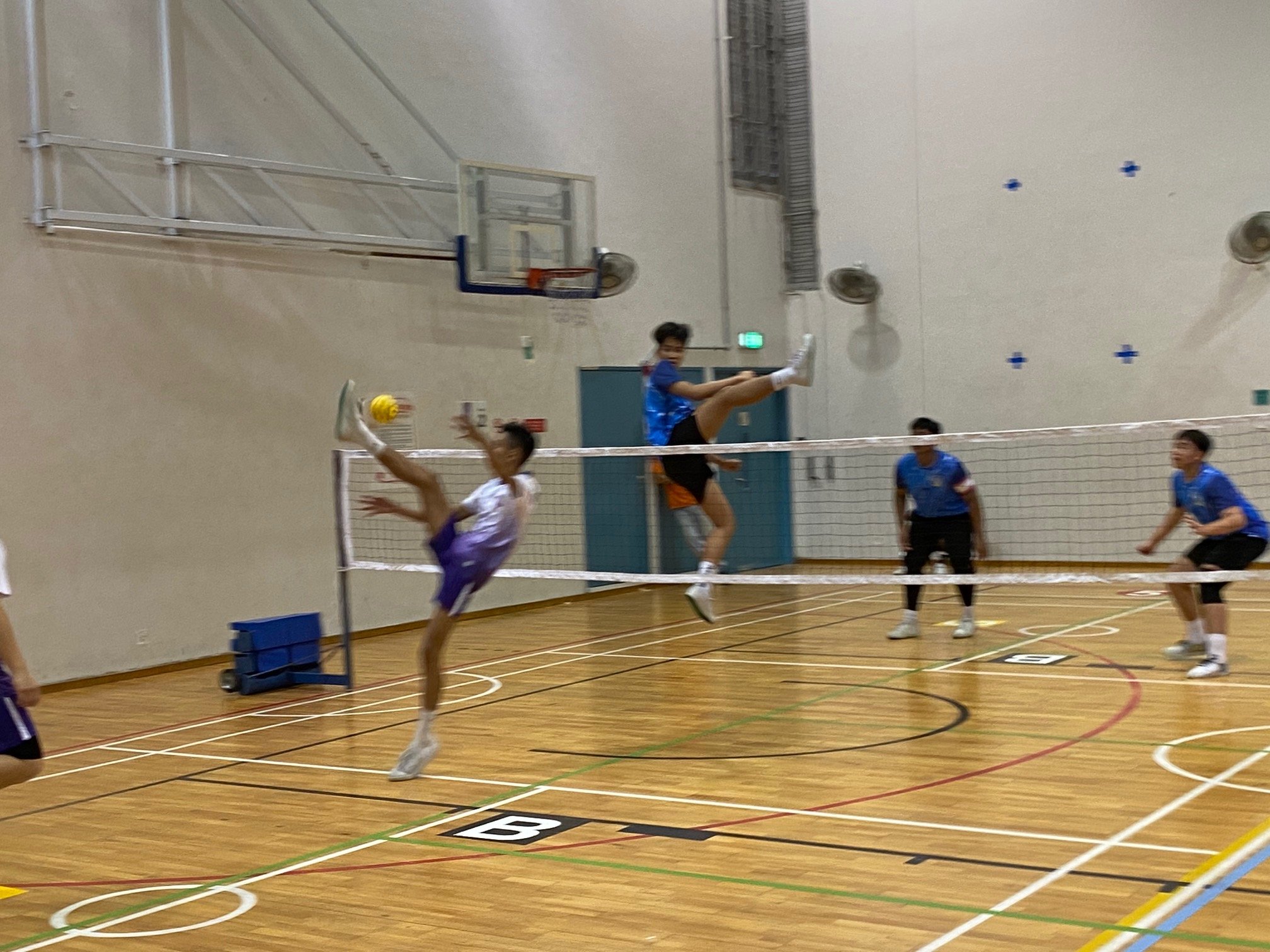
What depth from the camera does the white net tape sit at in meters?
14.6

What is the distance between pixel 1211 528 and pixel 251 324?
818cm

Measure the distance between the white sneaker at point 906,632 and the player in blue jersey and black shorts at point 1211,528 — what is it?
260 centimetres

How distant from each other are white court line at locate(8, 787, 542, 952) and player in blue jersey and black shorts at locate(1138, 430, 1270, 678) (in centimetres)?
506

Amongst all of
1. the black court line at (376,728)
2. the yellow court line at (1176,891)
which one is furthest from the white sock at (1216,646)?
the black court line at (376,728)

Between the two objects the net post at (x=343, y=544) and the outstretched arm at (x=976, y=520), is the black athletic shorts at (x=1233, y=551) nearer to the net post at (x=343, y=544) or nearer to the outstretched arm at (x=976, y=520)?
the outstretched arm at (x=976, y=520)

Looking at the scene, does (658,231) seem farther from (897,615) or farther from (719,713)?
(719,713)

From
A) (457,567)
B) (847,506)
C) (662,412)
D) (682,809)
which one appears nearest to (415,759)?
(457,567)

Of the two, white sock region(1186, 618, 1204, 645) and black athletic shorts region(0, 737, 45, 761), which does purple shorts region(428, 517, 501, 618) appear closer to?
black athletic shorts region(0, 737, 45, 761)

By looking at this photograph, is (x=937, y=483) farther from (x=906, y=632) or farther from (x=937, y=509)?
(x=906, y=632)

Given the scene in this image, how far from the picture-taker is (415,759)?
741cm

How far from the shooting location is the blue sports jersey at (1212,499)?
30.6 ft

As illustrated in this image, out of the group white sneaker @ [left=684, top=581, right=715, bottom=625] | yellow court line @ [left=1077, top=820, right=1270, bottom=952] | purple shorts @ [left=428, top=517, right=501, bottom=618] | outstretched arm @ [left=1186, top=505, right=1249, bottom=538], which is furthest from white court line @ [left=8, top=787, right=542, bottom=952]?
outstretched arm @ [left=1186, top=505, right=1249, bottom=538]

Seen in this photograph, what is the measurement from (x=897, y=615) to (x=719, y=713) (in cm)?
487

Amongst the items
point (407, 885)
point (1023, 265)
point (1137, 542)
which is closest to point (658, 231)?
point (1023, 265)
